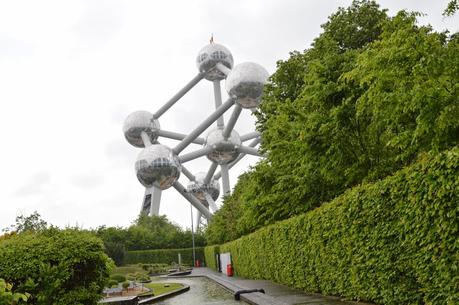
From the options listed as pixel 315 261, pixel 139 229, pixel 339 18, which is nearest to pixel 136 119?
pixel 139 229

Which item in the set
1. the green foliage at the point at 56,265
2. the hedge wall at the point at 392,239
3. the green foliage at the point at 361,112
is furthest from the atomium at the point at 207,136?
the green foliage at the point at 56,265

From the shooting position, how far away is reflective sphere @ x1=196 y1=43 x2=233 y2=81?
6325cm

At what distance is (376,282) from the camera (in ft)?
30.3

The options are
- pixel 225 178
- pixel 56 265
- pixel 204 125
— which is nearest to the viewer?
pixel 56 265

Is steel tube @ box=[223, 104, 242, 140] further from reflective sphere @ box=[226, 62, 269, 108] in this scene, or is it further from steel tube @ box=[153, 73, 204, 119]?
steel tube @ box=[153, 73, 204, 119]

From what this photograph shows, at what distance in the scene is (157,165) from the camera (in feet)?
188

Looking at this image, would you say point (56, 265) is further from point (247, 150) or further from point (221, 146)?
point (247, 150)

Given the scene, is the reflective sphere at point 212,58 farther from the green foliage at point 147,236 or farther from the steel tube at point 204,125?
the green foliage at point 147,236

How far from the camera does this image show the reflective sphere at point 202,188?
78.9 m

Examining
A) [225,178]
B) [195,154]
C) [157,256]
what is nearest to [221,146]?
[195,154]

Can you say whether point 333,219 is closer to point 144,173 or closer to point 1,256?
point 1,256

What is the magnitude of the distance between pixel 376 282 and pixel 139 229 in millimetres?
64086

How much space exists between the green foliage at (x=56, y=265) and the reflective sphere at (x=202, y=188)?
69.3m

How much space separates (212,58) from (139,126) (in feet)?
43.2
